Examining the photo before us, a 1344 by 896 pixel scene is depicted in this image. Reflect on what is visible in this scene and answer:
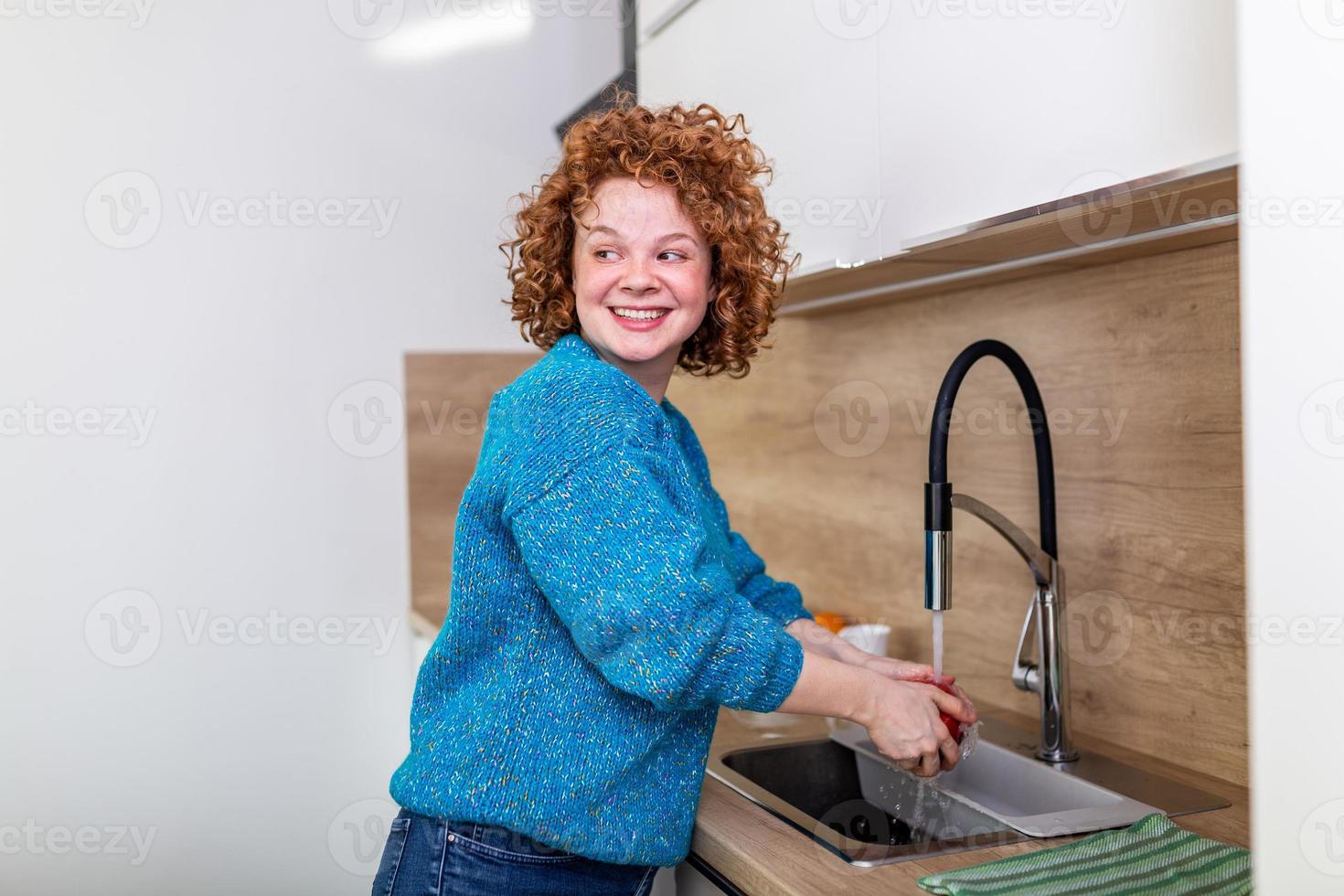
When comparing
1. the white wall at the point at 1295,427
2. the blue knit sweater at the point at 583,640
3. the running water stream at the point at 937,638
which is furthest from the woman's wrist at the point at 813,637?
the white wall at the point at 1295,427

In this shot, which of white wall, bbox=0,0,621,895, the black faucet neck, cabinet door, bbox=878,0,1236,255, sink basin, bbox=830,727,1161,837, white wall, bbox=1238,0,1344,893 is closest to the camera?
white wall, bbox=1238,0,1344,893

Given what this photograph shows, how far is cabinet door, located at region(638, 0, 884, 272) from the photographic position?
4.29 feet

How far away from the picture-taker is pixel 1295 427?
668 millimetres

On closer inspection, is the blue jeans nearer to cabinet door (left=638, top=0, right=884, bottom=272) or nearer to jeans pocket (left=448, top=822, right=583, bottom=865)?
jeans pocket (left=448, top=822, right=583, bottom=865)

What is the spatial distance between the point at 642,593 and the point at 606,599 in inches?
1.2

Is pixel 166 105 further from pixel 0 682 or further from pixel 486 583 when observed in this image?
pixel 486 583

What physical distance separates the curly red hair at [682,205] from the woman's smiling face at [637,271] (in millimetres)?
17

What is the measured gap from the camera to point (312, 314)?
227cm

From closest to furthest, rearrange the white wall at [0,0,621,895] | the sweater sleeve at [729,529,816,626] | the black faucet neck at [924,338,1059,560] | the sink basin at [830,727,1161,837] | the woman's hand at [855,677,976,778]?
1. the woman's hand at [855,677,976,778]
2. the sink basin at [830,727,1161,837]
3. the black faucet neck at [924,338,1059,560]
4. the sweater sleeve at [729,529,816,626]
5. the white wall at [0,0,621,895]

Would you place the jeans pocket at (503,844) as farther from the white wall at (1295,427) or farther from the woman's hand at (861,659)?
the white wall at (1295,427)

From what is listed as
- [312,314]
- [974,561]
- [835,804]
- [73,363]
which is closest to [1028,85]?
[974,561]

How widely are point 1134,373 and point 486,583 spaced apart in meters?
0.82

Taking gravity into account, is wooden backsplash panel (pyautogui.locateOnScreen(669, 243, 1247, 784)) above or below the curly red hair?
below

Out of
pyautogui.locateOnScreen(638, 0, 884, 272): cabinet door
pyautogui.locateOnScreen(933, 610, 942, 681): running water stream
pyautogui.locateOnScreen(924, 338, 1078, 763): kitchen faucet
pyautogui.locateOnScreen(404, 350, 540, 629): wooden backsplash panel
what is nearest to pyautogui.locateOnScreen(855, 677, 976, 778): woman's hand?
pyautogui.locateOnScreen(933, 610, 942, 681): running water stream
